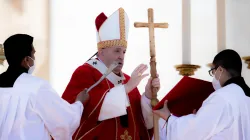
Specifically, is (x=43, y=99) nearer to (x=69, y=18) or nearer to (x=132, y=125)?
(x=132, y=125)

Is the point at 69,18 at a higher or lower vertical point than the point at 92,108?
higher

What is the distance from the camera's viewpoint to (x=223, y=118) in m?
3.86

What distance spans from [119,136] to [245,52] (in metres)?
2.22

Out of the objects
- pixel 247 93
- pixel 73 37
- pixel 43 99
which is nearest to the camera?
pixel 43 99

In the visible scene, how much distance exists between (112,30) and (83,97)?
74 cm

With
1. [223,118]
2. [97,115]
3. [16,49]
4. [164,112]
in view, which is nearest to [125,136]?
[97,115]

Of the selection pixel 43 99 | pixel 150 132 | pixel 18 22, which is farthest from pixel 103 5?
pixel 43 99

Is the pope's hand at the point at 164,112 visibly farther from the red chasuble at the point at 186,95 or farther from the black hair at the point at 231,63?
the black hair at the point at 231,63

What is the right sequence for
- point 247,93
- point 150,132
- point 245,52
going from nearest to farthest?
point 247,93 < point 150,132 < point 245,52

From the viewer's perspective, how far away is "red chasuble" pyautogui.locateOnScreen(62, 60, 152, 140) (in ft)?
14.3

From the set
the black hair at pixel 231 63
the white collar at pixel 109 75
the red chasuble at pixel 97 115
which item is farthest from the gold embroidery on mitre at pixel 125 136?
the black hair at pixel 231 63

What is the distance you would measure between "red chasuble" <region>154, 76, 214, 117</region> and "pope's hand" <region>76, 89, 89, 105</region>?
608 mm

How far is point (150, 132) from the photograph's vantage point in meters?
4.68

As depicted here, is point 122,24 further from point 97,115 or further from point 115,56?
point 97,115
